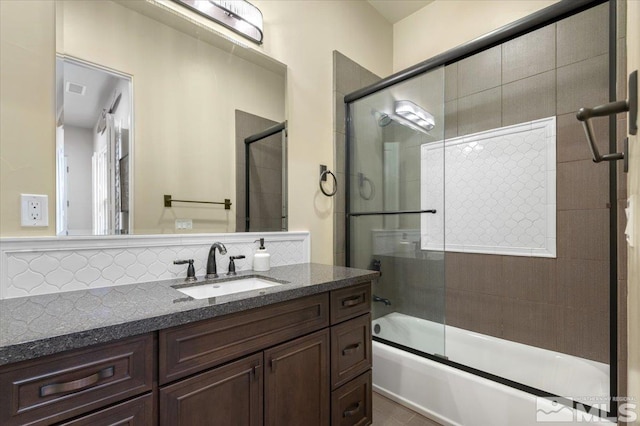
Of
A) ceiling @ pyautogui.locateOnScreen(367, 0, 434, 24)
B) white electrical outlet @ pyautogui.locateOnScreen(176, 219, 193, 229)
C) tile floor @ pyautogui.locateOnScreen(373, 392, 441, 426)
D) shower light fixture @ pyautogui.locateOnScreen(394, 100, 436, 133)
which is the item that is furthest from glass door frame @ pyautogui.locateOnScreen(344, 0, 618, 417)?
white electrical outlet @ pyautogui.locateOnScreen(176, 219, 193, 229)

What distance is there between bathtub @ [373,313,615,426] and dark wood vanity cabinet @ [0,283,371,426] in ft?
1.45

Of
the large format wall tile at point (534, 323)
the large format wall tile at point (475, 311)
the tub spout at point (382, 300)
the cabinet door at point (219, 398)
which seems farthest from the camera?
the tub spout at point (382, 300)

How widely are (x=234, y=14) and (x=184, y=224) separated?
1.22 m

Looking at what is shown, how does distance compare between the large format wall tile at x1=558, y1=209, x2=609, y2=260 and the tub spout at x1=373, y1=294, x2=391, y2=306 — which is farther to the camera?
the tub spout at x1=373, y1=294, x2=391, y2=306

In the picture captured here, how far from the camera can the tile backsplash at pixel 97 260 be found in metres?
1.09

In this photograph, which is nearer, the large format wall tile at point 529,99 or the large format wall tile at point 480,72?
the large format wall tile at point 529,99

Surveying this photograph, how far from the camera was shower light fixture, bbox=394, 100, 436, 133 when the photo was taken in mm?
2105

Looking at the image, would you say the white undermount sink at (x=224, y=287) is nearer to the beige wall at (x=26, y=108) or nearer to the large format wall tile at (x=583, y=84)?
the beige wall at (x=26, y=108)

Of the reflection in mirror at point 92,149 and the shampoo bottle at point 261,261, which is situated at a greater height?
the reflection in mirror at point 92,149

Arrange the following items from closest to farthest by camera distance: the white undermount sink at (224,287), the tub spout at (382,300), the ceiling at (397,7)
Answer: the white undermount sink at (224,287), the tub spout at (382,300), the ceiling at (397,7)

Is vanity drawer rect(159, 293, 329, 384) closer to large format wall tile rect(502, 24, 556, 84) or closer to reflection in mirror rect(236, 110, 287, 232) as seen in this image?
reflection in mirror rect(236, 110, 287, 232)

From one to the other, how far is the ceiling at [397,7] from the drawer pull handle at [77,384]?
3.11 m

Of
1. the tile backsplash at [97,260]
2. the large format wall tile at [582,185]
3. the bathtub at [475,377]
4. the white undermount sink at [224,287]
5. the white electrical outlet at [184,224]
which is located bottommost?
the bathtub at [475,377]

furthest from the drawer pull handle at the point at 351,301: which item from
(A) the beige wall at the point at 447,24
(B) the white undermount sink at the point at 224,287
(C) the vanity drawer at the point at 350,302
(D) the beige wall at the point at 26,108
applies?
(A) the beige wall at the point at 447,24
